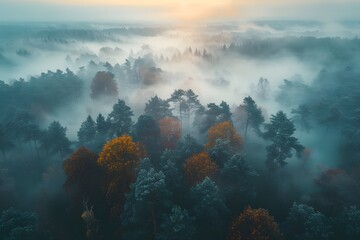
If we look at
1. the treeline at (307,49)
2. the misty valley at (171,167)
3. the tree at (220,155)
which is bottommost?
the treeline at (307,49)

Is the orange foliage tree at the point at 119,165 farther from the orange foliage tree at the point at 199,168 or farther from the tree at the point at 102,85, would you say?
the tree at the point at 102,85

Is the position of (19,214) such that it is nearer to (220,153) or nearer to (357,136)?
(220,153)

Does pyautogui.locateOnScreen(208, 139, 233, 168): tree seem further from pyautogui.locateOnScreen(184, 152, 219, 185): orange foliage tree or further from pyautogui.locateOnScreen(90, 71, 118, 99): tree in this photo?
pyautogui.locateOnScreen(90, 71, 118, 99): tree

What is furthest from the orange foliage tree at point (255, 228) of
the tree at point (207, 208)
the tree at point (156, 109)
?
the tree at point (156, 109)

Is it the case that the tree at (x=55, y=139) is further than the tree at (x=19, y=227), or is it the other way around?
the tree at (x=55, y=139)

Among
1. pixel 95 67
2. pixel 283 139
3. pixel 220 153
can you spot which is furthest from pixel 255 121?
pixel 95 67

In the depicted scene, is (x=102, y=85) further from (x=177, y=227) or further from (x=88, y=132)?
(x=177, y=227)
